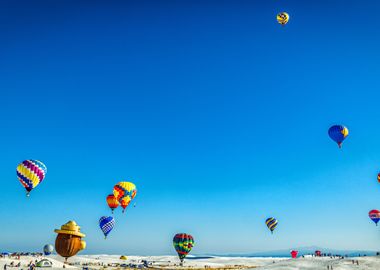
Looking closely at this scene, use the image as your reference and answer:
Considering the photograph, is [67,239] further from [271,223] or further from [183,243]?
[271,223]

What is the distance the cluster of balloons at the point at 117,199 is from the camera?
168 feet

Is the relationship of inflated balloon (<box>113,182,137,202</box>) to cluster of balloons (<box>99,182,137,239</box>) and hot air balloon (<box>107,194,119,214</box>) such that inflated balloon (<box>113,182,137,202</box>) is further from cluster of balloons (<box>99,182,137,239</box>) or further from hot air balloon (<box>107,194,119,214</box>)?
hot air balloon (<box>107,194,119,214</box>)

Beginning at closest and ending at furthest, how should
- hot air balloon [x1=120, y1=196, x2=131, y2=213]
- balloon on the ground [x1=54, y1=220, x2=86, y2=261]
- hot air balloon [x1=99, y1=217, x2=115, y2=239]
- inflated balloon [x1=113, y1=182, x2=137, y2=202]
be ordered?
balloon on the ground [x1=54, y1=220, x2=86, y2=261]
inflated balloon [x1=113, y1=182, x2=137, y2=202]
hot air balloon [x1=120, y1=196, x2=131, y2=213]
hot air balloon [x1=99, y1=217, x2=115, y2=239]

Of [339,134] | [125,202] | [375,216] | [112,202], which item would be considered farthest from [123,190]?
[375,216]

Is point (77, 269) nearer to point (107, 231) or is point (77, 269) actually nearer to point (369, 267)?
point (107, 231)

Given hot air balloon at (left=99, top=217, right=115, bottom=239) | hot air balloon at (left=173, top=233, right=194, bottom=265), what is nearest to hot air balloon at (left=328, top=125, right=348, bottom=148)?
hot air balloon at (left=173, top=233, right=194, bottom=265)

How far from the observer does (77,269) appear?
161ft

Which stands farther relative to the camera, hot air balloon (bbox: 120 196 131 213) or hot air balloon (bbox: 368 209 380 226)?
hot air balloon (bbox: 368 209 380 226)

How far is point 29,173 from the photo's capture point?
38.5 metres

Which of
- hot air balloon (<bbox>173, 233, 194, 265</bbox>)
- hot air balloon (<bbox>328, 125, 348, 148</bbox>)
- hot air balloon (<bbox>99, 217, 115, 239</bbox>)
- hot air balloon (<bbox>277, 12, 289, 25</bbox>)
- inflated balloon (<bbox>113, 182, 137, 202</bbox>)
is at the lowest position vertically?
hot air balloon (<bbox>173, 233, 194, 265</bbox>)

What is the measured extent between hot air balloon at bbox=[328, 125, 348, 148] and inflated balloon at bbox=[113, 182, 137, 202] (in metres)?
30.5

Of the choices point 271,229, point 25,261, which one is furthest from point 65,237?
point 271,229

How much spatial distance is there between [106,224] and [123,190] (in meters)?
6.82

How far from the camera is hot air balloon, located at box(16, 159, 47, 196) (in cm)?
3859
